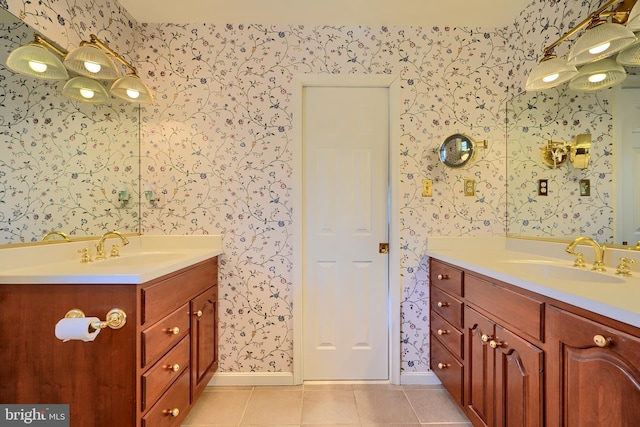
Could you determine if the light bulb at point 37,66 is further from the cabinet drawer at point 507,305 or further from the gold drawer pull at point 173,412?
the cabinet drawer at point 507,305

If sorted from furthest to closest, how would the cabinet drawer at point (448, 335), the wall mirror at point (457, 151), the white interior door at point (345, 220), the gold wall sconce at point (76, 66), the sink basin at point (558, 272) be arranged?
1. the white interior door at point (345, 220)
2. the wall mirror at point (457, 151)
3. the cabinet drawer at point (448, 335)
4. the gold wall sconce at point (76, 66)
5. the sink basin at point (558, 272)

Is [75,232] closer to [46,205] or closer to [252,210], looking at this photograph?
[46,205]

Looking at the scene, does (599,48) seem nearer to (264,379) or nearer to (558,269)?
(558,269)

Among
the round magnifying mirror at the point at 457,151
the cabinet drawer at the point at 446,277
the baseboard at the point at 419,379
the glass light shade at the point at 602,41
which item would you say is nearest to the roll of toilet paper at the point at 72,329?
the cabinet drawer at the point at 446,277

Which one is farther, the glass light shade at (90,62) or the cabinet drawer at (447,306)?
the cabinet drawer at (447,306)

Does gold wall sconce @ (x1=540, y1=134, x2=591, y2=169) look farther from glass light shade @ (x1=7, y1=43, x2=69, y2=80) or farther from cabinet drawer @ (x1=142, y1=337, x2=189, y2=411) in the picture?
glass light shade @ (x1=7, y1=43, x2=69, y2=80)

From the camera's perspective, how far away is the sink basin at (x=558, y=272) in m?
1.09

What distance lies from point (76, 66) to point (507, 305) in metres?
2.28

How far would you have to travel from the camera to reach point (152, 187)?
1.84 metres

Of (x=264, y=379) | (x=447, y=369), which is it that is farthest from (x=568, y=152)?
(x=264, y=379)

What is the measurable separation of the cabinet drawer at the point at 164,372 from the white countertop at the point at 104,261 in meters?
0.40

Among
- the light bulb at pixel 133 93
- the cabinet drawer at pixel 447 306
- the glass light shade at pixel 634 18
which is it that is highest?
the glass light shade at pixel 634 18

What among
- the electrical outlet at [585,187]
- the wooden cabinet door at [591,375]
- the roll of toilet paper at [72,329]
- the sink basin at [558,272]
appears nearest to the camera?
the wooden cabinet door at [591,375]

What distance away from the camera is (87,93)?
4.93ft
